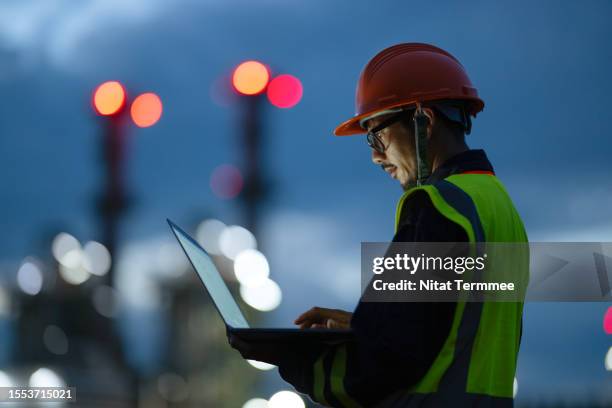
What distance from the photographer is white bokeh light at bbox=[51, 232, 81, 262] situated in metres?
27.0

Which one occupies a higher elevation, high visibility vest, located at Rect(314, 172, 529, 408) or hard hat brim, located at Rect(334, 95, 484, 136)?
hard hat brim, located at Rect(334, 95, 484, 136)

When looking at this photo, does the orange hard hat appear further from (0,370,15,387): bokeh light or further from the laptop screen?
(0,370,15,387): bokeh light

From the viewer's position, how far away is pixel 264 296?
947 inches

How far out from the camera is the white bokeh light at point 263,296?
24.0 meters

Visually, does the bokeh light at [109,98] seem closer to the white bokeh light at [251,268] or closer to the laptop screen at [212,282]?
the white bokeh light at [251,268]

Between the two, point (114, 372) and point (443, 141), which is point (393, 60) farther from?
point (114, 372)

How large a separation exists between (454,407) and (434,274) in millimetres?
394

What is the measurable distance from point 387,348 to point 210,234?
2378 cm

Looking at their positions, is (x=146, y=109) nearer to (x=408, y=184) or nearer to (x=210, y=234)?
(x=210, y=234)

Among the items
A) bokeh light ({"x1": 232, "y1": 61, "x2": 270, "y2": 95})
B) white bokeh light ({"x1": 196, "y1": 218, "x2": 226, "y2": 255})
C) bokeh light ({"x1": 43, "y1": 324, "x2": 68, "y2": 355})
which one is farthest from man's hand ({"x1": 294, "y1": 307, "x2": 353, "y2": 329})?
bokeh light ({"x1": 43, "y1": 324, "x2": 68, "y2": 355})

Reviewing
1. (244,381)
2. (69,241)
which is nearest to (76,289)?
(69,241)

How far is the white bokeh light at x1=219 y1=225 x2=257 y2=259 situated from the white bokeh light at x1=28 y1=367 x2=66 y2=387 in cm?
574

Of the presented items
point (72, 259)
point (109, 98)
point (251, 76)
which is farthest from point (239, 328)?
point (72, 259)

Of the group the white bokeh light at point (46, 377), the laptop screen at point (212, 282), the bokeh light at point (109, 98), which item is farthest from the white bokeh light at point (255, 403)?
the laptop screen at point (212, 282)
